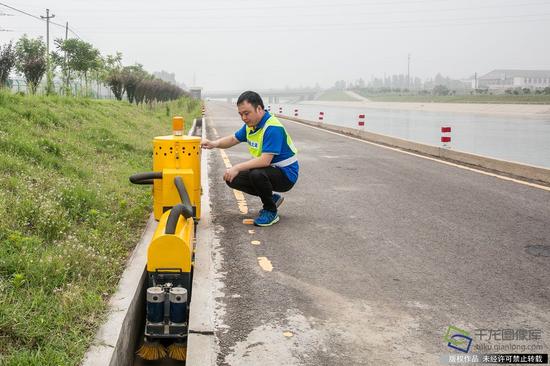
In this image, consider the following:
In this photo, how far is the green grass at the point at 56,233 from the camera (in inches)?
128

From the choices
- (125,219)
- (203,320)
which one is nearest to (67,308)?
(203,320)

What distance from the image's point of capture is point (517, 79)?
550ft

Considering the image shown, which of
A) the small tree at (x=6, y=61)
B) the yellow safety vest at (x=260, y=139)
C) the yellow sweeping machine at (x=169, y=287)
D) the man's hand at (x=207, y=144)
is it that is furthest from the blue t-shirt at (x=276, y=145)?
the small tree at (x=6, y=61)

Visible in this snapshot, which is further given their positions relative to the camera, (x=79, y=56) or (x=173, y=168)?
(x=79, y=56)

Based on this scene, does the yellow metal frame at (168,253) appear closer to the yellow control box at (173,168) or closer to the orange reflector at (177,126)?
the yellow control box at (173,168)

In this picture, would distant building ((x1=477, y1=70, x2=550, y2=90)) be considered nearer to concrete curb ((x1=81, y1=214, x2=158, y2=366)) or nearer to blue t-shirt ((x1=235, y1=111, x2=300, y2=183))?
blue t-shirt ((x1=235, y1=111, x2=300, y2=183))

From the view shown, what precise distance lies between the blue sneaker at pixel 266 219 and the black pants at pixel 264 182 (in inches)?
2.1

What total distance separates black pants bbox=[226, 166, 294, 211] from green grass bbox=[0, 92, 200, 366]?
47.8 inches

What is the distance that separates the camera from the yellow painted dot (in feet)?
15.9

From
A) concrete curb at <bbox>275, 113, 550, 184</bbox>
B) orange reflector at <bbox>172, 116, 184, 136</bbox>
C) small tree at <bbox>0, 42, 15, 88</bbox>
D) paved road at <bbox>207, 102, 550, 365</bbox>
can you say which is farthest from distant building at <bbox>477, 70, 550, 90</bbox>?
orange reflector at <bbox>172, 116, 184, 136</bbox>

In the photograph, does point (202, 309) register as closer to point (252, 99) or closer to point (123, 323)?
point (123, 323)

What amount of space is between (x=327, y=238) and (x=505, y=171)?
6.12 metres

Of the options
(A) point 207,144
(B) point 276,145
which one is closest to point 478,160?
(B) point 276,145

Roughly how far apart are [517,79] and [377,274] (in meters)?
181
